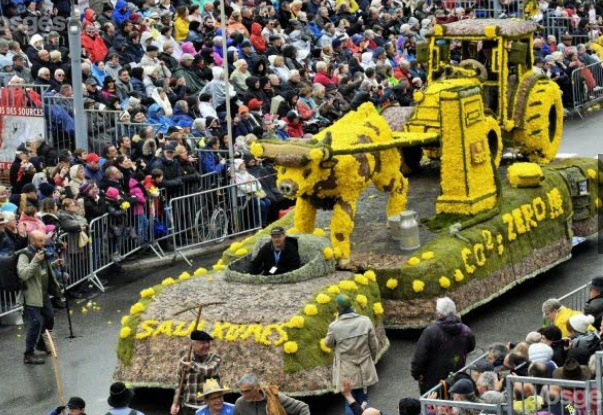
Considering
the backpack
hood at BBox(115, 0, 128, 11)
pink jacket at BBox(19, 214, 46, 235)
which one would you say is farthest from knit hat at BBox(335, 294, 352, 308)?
hood at BBox(115, 0, 128, 11)

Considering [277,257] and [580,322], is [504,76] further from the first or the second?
[580,322]

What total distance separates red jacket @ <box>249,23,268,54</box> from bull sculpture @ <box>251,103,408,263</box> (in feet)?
36.1

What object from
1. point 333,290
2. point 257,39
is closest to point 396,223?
point 333,290

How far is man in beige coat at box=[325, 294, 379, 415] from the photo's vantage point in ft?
60.2

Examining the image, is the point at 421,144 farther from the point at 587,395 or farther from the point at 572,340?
the point at 587,395

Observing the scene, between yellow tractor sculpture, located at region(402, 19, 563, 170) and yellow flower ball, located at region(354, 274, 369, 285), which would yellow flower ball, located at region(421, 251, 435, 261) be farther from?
yellow tractor sculpture, located at region(402, 19, 563, 170)

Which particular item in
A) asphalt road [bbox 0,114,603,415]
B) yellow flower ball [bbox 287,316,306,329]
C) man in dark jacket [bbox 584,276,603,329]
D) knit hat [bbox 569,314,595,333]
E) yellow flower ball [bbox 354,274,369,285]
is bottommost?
asphalt road [bbox 0,114,603,415]

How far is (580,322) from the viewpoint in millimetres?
17344

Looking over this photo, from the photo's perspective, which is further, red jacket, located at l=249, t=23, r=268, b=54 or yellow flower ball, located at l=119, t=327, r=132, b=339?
red jacket, located at l=249, t=23, r=268, b=54

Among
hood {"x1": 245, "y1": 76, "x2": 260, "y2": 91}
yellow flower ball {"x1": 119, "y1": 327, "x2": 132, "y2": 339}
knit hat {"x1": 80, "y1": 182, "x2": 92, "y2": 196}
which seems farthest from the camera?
hood {"x1": 245, "y1": 76, "x2": 260, "y2": 91}

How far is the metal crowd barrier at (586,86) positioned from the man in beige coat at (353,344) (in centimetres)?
1845

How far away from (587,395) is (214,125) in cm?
1470

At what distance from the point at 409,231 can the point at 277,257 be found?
2.21 metres

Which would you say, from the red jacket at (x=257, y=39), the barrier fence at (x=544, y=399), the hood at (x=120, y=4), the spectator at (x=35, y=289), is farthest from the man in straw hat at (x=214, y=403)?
the red jacket at (x=257, y=39)
